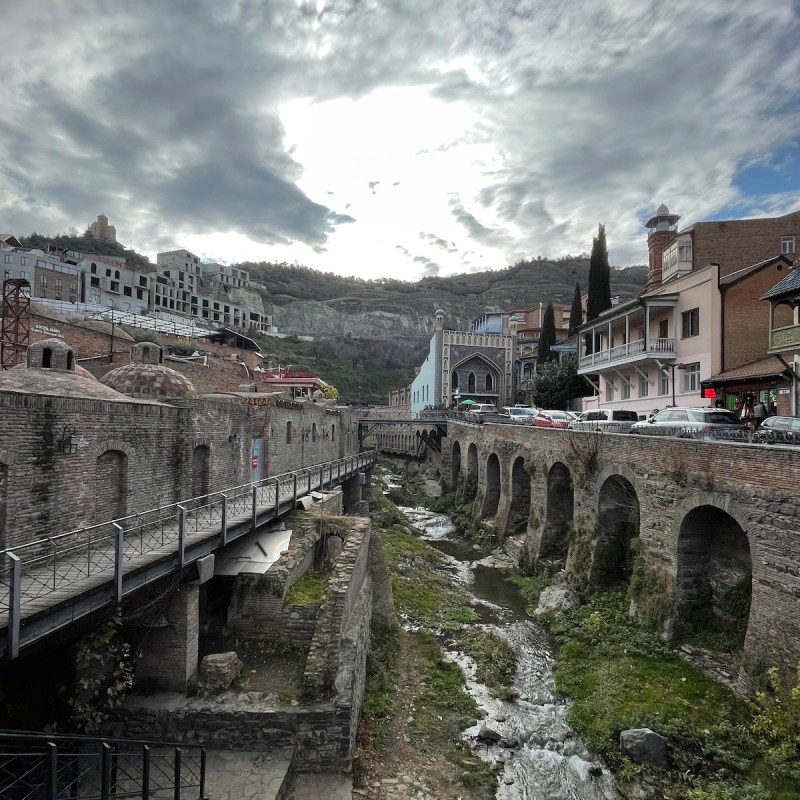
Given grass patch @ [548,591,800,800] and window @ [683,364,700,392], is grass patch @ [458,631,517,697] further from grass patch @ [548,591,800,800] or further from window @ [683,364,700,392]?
window @ [683,364,700,392]

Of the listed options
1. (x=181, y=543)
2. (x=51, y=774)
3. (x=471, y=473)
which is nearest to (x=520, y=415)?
(x=471, y=473)

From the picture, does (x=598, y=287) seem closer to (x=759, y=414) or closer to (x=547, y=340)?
(x=547, y=340)

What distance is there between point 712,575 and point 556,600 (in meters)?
5.32

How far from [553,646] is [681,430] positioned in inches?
297

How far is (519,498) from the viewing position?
964 inches

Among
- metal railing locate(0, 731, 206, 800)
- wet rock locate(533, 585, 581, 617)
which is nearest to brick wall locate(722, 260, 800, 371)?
wet rock locate(533, 585, 581, 617)

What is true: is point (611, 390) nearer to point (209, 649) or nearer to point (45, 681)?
point (209, 649)

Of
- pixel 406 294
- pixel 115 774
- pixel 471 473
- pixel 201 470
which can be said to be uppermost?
pixel 406 294

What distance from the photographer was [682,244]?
2827 centimetres

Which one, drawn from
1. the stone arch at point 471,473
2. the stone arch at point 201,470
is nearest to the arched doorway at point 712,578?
the stone arch at point 201,470

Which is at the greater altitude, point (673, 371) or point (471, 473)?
point (673, 371)

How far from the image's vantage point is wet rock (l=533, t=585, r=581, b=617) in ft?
52.0

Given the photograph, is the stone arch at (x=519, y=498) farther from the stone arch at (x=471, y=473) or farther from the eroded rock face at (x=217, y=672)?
the eroded rock face at (x=217, y=672)

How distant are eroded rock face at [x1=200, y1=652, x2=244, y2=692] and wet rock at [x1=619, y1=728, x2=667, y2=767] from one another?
7.77 metres
